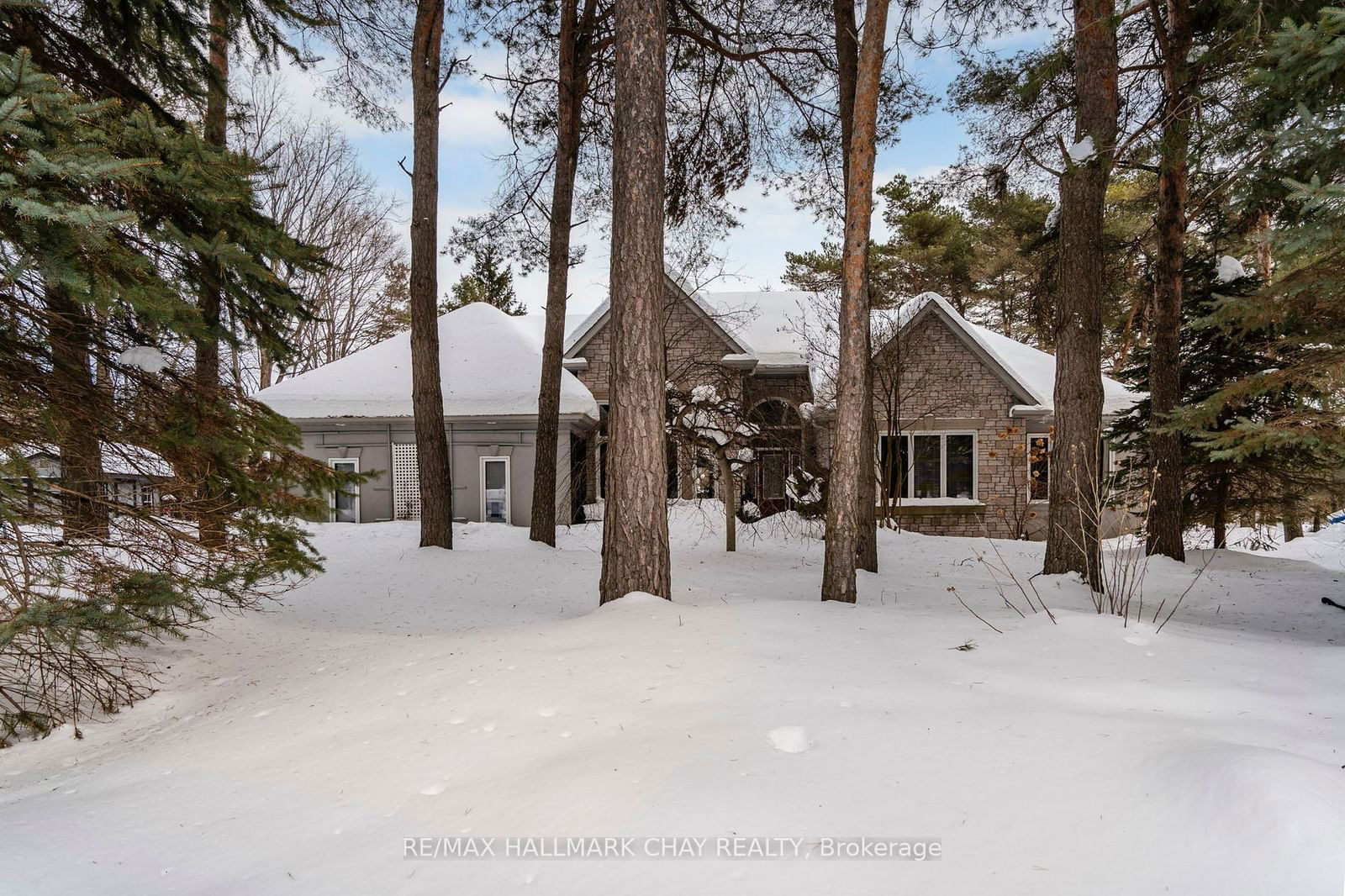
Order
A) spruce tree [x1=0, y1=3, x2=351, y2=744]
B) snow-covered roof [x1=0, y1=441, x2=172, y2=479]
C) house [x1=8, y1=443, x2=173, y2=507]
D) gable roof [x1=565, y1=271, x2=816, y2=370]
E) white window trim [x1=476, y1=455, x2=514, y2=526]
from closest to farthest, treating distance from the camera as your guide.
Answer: spruce tree [x1=0, y1=3, x2=351, y2=744]
house [x1=8, y1=443, x2=173, y2=507]
snow-covered roof [x1=0, y1=441, x2=172, y2=479]
white window trim [x1=476, y1=455, x2=514, y2=526]
gable roof [x1=565, y1=271, x2=816, y2=370]

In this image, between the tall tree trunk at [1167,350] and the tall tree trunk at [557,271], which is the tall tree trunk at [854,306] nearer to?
the tall tree trunk at [557,271]

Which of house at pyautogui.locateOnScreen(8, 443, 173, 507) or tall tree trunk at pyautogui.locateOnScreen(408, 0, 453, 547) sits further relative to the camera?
tall tree trunk at pyautogui.locateOnScreen(408, 0, 453, 547)

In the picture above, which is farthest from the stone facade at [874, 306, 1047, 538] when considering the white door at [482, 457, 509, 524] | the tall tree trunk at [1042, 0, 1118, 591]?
Answer: the white door at [482, 457, 509, 524]

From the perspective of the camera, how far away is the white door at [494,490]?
15.5 meters

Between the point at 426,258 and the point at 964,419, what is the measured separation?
41.0ft

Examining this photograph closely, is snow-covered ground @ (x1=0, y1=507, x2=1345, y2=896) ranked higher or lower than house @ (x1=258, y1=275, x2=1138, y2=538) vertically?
lower

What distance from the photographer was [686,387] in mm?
14031

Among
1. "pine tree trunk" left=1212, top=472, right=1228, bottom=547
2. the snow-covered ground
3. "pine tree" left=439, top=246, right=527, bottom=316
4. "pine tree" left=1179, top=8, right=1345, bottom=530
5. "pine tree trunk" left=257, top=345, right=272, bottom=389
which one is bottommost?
the snow-covered ground

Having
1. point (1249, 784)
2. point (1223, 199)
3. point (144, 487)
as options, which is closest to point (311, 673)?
point (144, 487)

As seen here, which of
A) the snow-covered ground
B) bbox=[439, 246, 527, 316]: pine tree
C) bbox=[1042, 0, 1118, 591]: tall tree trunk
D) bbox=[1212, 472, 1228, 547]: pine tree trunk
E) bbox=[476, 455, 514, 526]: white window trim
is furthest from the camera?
bbox=[439, 246, 527, 316]: pine tree

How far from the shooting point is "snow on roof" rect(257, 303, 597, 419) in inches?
588

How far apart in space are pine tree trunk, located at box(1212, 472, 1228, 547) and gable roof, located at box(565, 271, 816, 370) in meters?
8.14

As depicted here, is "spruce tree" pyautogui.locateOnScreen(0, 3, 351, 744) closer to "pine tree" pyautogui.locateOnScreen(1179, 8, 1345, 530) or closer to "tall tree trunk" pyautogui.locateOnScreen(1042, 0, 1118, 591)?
"pine tree" pyautogui.locateOnScreen(1179, 8, 1345, 530)

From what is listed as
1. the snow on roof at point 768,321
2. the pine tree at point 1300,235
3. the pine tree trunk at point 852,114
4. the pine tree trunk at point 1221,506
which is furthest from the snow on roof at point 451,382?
the pine tree at point 1300,235
